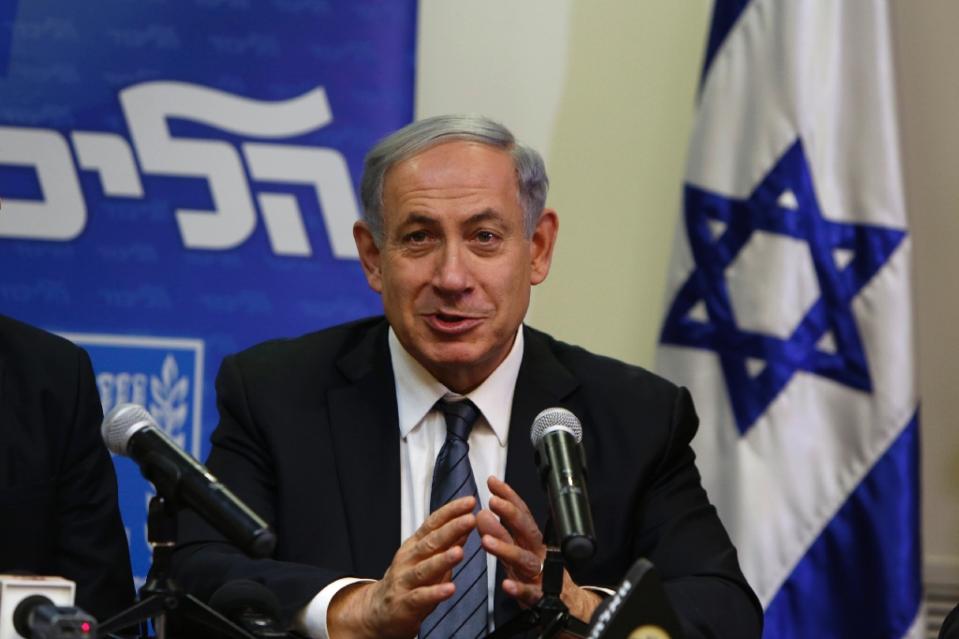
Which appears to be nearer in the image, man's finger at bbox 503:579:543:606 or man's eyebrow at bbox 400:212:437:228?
man's finger at bbox 503:579:543:606

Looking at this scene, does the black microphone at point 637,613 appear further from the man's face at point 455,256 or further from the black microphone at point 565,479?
the man's face at point 455,256

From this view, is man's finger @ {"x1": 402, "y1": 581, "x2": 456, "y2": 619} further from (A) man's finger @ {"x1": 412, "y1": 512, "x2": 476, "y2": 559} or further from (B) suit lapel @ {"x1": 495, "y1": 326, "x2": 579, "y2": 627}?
(B) suit lapel @ {"x1": 495, "y1": 326, "x2": 579, "y2": 627}

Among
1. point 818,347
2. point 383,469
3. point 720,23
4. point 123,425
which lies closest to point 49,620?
point 123,425

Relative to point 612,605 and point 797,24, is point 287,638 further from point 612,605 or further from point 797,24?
point 797,24

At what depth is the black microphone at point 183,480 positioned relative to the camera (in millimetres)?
2021

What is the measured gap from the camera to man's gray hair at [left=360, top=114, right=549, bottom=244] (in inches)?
122

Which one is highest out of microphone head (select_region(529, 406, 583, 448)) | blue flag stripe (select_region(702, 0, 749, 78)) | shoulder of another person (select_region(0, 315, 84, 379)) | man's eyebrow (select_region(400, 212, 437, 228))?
blue flag stripe (select_region(702, 0, 749, 78))

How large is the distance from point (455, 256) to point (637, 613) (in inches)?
47.4

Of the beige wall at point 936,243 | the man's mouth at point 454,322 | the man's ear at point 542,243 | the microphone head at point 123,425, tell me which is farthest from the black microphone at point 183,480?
the beige wall at point 936,243

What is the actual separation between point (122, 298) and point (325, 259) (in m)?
0.60

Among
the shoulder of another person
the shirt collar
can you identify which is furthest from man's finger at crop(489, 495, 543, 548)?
the shoulder of another person

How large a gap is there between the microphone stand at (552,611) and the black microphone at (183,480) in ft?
1.48

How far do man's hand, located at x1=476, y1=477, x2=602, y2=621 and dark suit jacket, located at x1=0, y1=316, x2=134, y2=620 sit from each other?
96 cm

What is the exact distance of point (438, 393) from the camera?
124 inches
